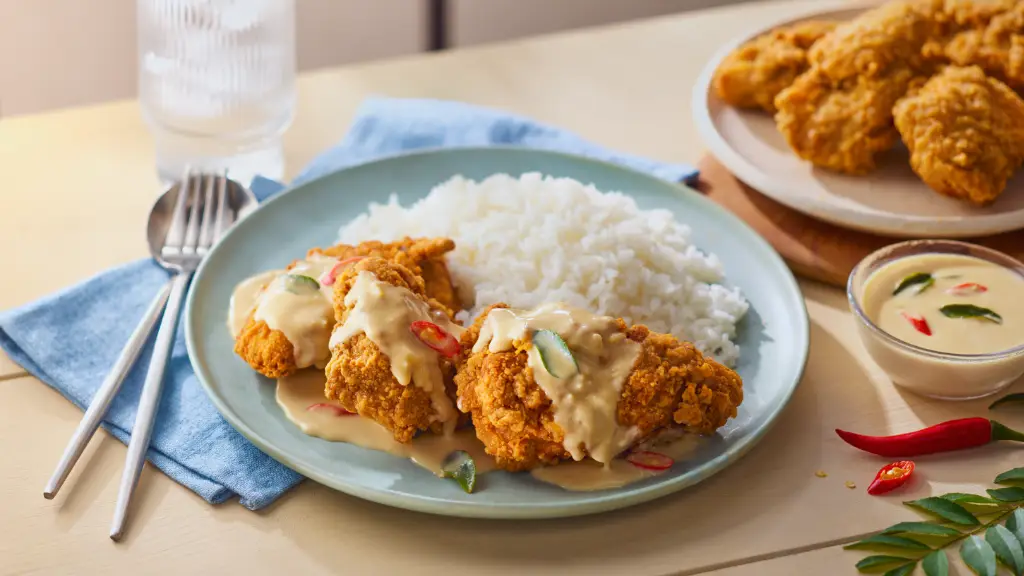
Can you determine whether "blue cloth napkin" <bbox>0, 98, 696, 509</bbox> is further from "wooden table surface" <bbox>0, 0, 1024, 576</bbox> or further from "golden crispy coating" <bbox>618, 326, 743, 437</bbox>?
"golden crispy coating" <bbox>618, 326, 743, 437</bbox>

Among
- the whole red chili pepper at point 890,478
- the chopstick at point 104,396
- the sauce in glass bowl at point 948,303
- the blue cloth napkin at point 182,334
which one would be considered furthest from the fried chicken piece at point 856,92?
the chopstick at point 104,396

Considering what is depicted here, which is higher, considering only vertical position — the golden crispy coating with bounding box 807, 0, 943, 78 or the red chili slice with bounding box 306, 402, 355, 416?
the golden crispy coating with bounding box 807, 0, 943, 78

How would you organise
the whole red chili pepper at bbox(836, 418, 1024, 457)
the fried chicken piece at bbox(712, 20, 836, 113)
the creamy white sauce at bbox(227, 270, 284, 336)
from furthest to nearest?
the fried chicken piece at bbox(712, 20, 836, 113) → the creamy white sauce at bbox(227, 270, 284, 336) → the whole red chili pepper at bbox(836, 418, 1024, 457)

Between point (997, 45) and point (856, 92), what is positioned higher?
point (997, 45)

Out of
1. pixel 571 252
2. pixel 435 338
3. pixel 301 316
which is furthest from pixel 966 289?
pixel 301 316

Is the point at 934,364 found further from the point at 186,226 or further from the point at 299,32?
the point at 299,32

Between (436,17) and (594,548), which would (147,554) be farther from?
(436,17)

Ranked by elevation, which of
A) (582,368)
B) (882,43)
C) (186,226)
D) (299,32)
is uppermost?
(882,43)

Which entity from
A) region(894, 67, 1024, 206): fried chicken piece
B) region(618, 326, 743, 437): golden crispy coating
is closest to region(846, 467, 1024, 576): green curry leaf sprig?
region(618, 326, 743, 437): golden crispy coating
